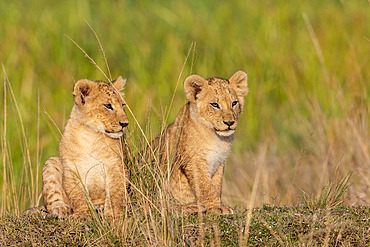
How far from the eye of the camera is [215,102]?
7375 mm

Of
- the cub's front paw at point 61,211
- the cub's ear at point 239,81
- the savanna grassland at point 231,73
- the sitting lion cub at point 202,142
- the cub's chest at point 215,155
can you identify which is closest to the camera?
the cub's front paw at point 61,211

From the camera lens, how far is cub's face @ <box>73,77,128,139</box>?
693cm

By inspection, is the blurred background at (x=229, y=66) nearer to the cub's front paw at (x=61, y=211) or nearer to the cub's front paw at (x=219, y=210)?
the cub's front paw at (x=219, y=210)

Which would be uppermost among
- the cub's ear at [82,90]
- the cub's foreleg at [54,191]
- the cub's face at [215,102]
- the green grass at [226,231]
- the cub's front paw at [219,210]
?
the cub's ear at [82,90]

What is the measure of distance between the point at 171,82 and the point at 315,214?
24.5 ft

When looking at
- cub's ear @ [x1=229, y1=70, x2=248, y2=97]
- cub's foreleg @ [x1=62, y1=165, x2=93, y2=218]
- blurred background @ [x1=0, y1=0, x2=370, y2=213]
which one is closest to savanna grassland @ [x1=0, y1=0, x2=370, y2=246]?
blurred background @ [x1=0, y1=0, x2=370, y2=213]

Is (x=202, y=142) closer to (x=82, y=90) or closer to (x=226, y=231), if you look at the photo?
(x=82, y=90)

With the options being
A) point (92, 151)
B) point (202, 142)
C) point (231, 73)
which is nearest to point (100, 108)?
point (92, 151)

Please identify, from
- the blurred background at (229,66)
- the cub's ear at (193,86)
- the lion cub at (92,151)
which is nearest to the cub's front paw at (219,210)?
the lion cub at (92,151)

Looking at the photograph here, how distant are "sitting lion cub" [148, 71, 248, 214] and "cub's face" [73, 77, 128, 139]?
0.54 m

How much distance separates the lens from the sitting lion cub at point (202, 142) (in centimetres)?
723

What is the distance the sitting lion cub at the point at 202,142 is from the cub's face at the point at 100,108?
0.54m

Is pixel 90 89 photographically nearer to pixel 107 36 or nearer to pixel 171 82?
pixel 171 82

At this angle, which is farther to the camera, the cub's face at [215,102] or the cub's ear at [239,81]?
the cub's ear at [239,81]
